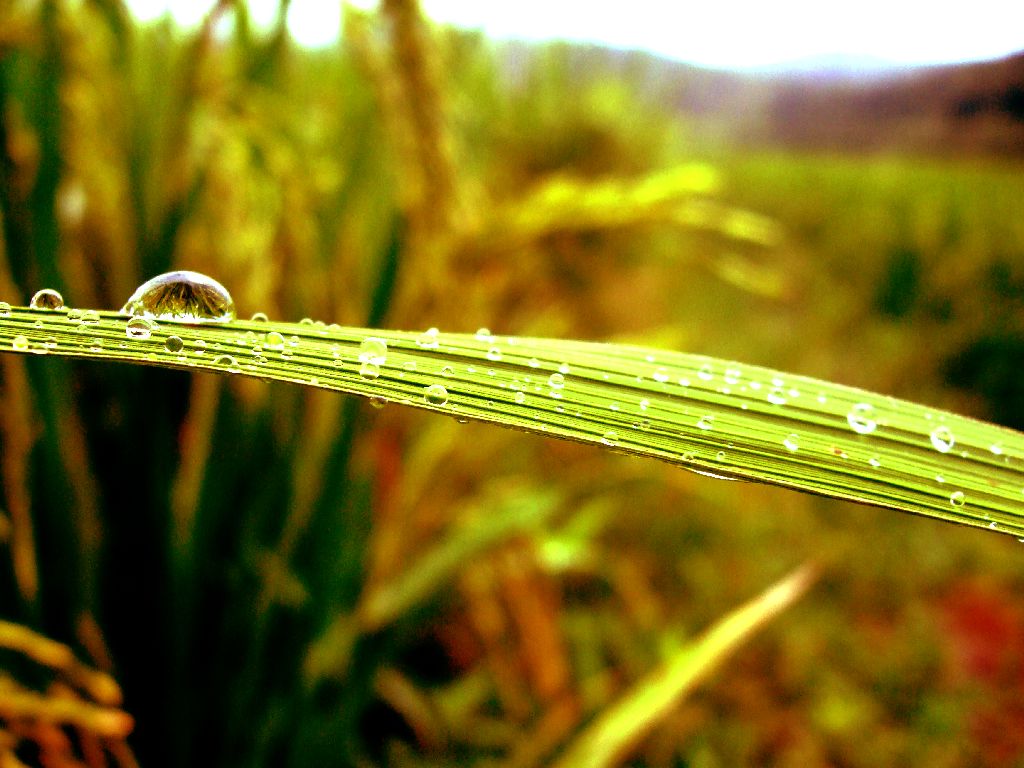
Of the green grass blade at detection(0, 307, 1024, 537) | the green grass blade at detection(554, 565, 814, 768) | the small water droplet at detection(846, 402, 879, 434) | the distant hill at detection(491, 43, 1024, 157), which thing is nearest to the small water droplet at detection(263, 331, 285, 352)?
the green grass blade at detection(0, 307, 1024, 537)

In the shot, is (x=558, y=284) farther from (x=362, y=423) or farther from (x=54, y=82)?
(x=54, y=82)

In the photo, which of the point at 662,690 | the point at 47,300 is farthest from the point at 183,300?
the point at 662,690

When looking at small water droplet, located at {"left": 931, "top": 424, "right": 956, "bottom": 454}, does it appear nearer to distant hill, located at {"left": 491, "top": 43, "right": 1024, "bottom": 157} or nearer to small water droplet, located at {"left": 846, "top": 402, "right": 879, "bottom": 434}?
small water droplet, located at {"left": 846, "top": 402, "right": 879, "bottom": 434}

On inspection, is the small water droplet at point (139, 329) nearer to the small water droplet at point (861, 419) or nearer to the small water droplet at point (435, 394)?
the small water droplet at point (435, 394)

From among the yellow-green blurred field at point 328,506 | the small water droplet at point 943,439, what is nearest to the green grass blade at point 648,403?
the small water droplet at point 943,439

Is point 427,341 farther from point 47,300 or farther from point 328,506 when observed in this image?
point 328,506

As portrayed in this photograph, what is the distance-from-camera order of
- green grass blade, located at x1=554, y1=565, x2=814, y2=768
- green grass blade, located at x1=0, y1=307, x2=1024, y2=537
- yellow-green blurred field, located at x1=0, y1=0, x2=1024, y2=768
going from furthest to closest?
1. green grass blade, located at x1=554, y1=565, x2=814, y2=768
2. yellow-green blurred field, located at x1=0, y1=0, x2=1024, y2=768
3. green grass blade, located at x1=0, y1=307, x2=1024, y2=537

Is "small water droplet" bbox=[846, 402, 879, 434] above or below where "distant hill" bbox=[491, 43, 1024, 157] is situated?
below
